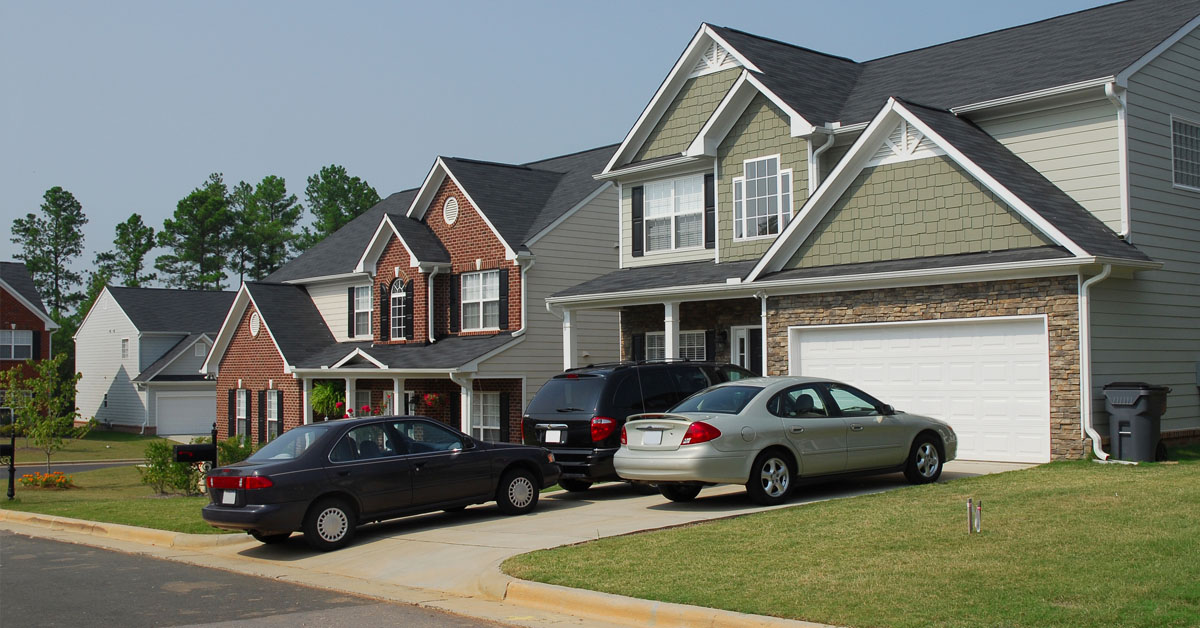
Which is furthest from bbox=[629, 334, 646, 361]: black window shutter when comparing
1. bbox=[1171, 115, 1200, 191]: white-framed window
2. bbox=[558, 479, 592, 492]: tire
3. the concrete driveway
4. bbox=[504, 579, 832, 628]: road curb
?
bbox=[504, 579, 832, 628]: road curb

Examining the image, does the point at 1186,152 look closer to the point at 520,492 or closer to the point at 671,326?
the point at 671,326

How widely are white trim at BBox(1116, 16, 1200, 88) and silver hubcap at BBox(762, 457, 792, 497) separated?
9.01 metres

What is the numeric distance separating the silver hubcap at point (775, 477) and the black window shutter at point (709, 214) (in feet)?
36.3

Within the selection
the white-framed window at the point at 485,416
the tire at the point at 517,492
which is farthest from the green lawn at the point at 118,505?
the white-framed window at the point at 485,416

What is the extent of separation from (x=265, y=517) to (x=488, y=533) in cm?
255

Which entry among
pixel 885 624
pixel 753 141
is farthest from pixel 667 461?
pixel 753 141

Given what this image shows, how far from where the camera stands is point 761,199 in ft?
73.6

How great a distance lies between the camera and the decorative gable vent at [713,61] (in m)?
23.5

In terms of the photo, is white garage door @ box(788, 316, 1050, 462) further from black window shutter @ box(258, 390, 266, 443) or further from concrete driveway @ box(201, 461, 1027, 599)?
black window shutter @ box(258, 390, 266, 443)

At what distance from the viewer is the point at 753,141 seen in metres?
22.5

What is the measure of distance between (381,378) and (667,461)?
21.1 m

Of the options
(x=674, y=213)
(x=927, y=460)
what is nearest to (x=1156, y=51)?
(x=927, y=460)

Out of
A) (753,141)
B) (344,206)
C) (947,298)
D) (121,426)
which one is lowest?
(121,426)

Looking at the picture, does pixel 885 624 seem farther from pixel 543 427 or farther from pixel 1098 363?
pixel 1098 363
